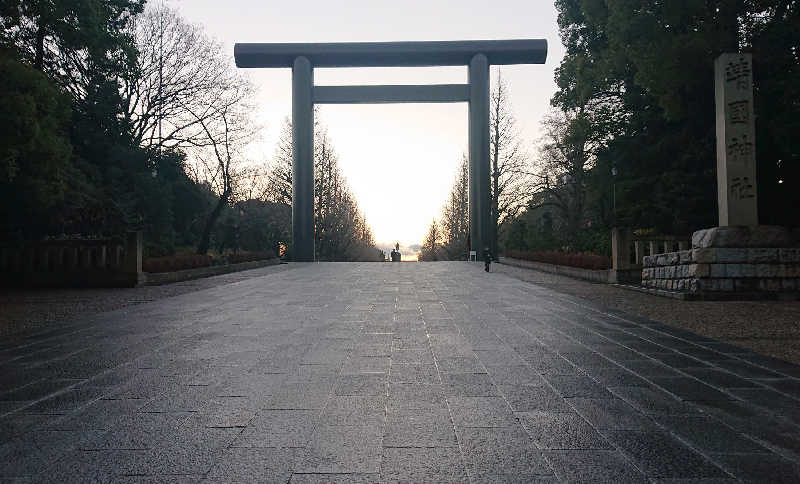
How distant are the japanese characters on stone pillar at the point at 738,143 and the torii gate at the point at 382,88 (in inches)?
772

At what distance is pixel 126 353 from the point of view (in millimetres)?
5492

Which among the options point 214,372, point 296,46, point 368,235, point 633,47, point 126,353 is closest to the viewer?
point 214,372

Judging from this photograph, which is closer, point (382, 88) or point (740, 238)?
point (740, 238)

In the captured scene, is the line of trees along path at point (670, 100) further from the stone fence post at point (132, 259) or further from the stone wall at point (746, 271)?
the stone fence post at point (132, 259)

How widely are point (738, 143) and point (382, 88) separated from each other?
21064mm

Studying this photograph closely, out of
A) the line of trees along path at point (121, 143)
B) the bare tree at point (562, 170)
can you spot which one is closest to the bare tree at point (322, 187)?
the line of trees along path at point (121, 143)

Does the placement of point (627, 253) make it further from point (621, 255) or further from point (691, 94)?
point (691, 94)

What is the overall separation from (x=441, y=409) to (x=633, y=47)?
16.0 m

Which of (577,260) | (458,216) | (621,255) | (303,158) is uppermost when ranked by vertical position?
(303,158)

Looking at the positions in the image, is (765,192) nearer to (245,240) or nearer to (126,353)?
(126,353)

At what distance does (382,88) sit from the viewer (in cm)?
2922

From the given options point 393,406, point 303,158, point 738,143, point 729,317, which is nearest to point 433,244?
point 303,158

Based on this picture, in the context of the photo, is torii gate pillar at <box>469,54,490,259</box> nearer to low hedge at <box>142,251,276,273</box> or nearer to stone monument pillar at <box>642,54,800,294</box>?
low hedge at <box>142,251,276,273</box>

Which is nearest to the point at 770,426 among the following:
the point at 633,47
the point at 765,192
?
the point at 765,192
